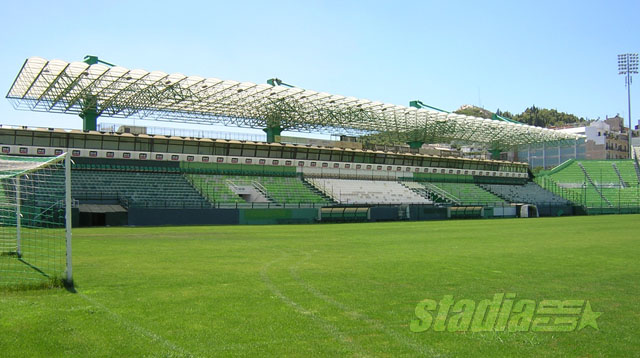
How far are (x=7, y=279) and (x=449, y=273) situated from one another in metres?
10.0

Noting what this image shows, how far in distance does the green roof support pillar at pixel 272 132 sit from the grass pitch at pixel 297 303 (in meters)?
50.2

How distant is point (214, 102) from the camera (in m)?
54.6

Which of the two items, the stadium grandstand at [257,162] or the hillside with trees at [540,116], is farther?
the hillside with trees at [540,116]

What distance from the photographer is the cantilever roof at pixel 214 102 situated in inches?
1748

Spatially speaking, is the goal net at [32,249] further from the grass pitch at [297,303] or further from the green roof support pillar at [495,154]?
the green roof support pillar at [495,154]

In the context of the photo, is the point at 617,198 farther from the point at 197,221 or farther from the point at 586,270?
the point at 586,270

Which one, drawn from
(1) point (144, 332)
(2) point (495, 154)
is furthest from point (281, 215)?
(2) point (495, 154)

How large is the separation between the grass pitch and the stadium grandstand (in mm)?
26556

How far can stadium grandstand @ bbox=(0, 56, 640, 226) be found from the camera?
43038 millimetres

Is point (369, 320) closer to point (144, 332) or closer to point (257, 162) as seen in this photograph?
point (144, 332)

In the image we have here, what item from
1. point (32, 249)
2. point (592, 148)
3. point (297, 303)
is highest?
point (592, 148)

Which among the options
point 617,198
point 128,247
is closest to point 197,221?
point 128,247

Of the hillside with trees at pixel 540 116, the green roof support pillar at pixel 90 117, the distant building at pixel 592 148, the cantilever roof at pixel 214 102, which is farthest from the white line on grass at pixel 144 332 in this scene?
the hillside with trees at pixel 540 116

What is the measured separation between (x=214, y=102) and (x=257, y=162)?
933 cm
